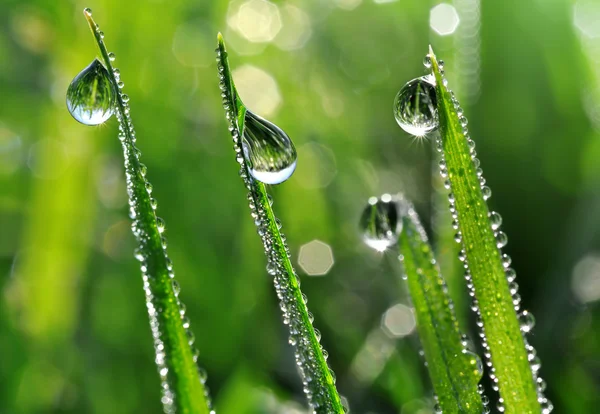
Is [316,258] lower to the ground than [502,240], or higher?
higher

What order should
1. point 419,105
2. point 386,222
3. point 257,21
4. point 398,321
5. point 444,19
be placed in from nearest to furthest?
point 419,105 < point 386,222 < point 398,321 < point 444,19 < point 257,21

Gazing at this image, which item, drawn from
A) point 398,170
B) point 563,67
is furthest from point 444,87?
point 563,67

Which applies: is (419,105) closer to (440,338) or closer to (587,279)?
(440,338)

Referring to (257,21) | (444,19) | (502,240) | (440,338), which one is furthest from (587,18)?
(440,338)

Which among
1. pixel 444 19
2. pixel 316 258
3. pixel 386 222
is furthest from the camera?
pixel 444 19

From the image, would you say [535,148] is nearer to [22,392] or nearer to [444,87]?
[444,87]

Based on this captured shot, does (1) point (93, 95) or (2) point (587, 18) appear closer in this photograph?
(1) point (93, 95)

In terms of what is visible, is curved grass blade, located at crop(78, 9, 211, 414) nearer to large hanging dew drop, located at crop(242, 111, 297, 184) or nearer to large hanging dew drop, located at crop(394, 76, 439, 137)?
large hanging dew drop, located at crop(242, 111, 297, 184)
